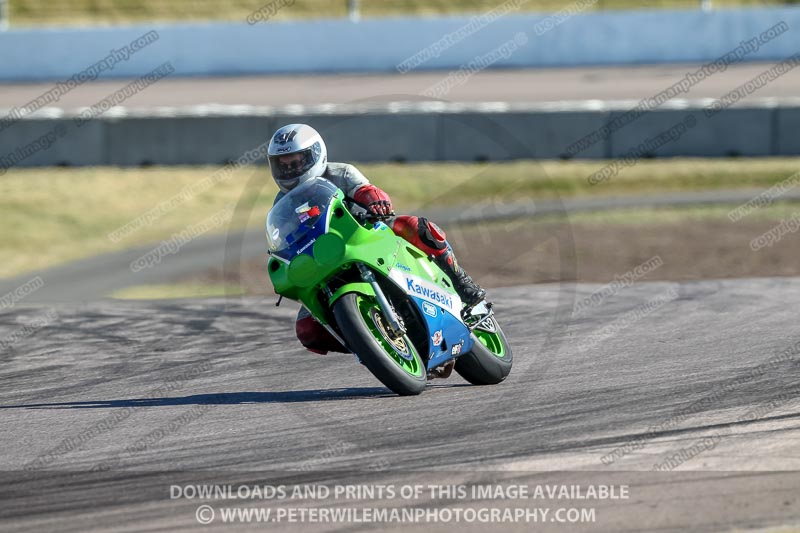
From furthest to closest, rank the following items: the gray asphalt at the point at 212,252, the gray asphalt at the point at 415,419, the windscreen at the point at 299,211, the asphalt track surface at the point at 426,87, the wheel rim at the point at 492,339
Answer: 1. the asphalt track surface at the point at 426,87
2. the gray asphalt at the point at 212,252
3. the wheel rim at the point at 492,339
4. the windscreen at the point at 299,211
5. the gray asphalt at the point at 415,419

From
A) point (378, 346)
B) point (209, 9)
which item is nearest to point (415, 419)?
point (378, 346)

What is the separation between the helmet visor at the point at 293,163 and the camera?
278 inches

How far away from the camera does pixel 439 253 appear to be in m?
7.46

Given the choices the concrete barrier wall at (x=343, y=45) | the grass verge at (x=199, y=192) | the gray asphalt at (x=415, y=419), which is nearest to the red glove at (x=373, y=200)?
the gray asphalt at (x=415, y=419)

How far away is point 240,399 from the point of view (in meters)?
7.54

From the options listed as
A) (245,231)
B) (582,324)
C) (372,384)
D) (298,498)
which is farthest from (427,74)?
(298,498)

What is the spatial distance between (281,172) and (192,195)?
39.8 feet

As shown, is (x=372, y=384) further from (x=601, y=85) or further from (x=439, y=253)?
(x=601, y=85)

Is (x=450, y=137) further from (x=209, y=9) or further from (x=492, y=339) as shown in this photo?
(x=209, y=9)

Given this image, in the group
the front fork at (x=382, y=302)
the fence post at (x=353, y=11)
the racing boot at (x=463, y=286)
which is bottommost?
the fence post at (x=353, y=11)

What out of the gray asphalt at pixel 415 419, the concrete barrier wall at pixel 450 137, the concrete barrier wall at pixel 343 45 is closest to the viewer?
the gray asphalt at pixel 415 419

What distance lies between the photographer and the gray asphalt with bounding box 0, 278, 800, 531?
5332 mm

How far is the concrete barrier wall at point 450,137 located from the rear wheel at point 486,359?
37.9ft

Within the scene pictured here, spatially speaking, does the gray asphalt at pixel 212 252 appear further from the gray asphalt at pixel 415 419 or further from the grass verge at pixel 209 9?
the grass verge at pixel 209 9
